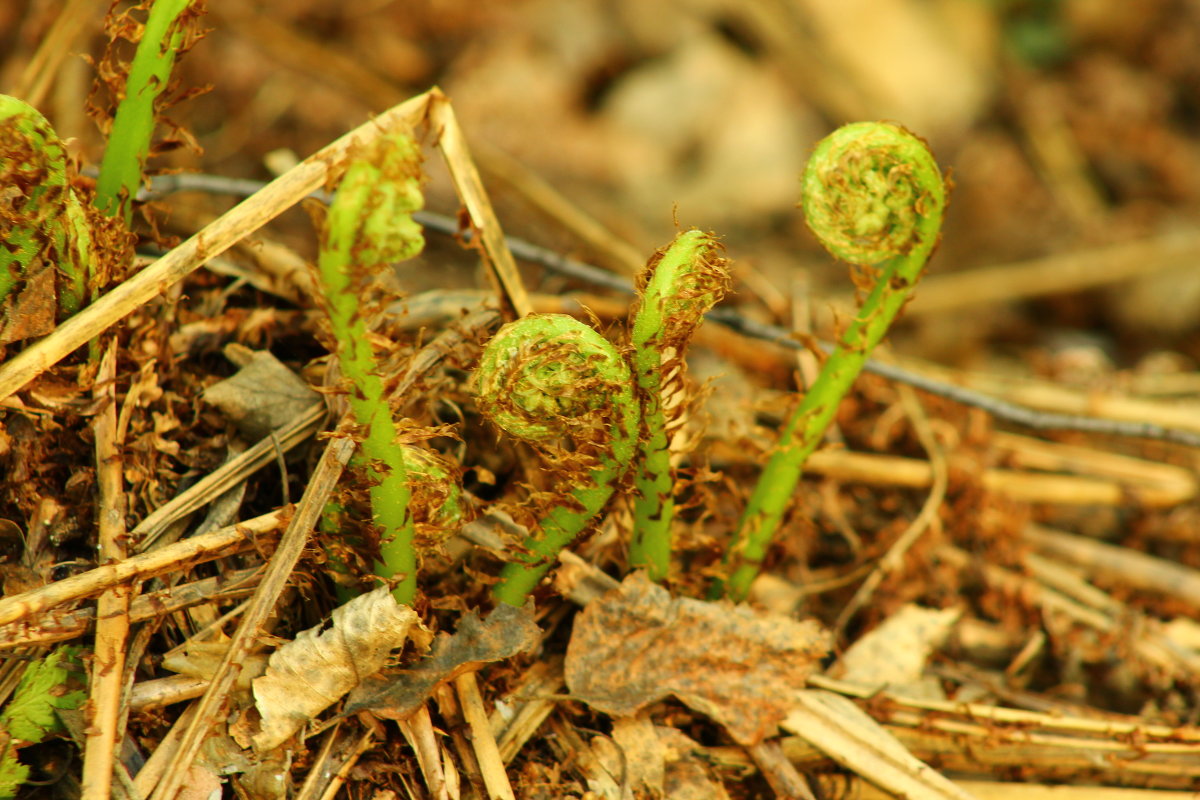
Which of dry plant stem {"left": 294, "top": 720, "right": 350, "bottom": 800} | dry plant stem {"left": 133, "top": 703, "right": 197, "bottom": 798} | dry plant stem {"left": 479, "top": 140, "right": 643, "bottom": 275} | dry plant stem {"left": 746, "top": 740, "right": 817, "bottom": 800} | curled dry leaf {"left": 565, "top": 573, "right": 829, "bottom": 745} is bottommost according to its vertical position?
dry plant stem {"left": 133, "top": 703, "right": 197, "bottom": 798}

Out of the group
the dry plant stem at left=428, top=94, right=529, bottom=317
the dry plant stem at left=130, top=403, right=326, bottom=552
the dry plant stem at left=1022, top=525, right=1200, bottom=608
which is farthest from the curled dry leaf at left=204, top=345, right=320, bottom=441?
the dry plant stem at left=1022, top=525, right=1200, bottom=608

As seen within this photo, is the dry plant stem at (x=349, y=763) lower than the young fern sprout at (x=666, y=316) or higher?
lower

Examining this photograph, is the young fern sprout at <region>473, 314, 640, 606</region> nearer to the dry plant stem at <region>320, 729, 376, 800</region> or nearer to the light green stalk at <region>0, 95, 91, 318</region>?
the dry plant stem at <region>320, 729, 376, 800</region>

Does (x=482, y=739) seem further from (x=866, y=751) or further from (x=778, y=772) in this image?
(x=866, y=751)

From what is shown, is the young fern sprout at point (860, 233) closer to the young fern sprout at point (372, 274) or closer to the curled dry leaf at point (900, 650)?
the curled dry leaf at point (900, 650)

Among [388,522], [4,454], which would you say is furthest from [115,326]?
[388,522]

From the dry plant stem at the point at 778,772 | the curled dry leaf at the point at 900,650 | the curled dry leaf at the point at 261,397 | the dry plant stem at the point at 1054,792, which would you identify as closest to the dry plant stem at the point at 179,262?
the curled dry leaf at the point at 261,397
